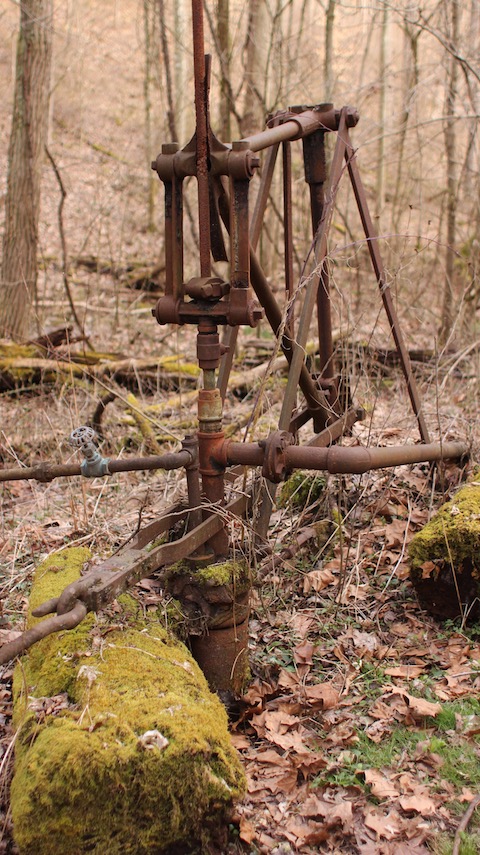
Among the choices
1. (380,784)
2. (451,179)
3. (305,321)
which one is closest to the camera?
(380,784)

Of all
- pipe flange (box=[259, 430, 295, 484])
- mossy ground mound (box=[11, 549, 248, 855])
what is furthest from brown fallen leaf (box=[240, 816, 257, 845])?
pipe flange (box=[259, 430, 295, 484])

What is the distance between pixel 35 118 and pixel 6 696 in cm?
793

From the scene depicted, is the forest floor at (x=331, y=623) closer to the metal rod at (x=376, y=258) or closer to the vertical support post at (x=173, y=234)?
the metal rod at (x=376, y=258)

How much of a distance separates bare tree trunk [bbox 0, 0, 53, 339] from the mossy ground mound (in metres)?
7.12

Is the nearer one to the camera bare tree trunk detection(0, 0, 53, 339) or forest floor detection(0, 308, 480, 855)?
forest floor detection(0, 308, 480, 855)

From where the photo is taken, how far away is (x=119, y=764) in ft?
7.31

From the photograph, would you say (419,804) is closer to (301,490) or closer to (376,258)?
(301,490)

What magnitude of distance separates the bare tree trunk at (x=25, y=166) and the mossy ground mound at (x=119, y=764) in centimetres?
712

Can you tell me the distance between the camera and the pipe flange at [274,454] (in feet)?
10.3

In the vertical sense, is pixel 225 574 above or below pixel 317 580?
above

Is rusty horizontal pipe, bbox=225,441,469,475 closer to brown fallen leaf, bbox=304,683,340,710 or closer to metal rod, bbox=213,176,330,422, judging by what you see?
metal rod, bbox=213,176,330,422

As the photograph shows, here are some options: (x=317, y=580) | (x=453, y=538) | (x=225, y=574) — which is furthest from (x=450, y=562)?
(x=225, y=574)

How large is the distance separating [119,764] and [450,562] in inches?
85.2

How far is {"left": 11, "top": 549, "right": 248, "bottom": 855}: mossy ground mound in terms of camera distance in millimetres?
2203
